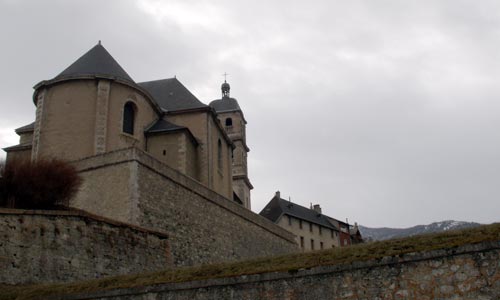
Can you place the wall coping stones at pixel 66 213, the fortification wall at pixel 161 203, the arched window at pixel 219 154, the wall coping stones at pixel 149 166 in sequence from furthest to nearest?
the arched window at pixel 219 154
the wall coping stones at pixel 149 166
the fortification wall at pixel 161 203
the wall coping stones at pixel 66 213

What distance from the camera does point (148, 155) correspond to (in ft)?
63.9

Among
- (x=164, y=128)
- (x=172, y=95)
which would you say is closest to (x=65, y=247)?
(x=164, y=128)

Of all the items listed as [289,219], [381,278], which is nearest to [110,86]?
[381,278]

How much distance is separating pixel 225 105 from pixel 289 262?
169ft

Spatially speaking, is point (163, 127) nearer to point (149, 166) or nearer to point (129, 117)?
point (129, 117)

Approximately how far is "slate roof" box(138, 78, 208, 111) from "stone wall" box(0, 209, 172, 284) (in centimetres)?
1736

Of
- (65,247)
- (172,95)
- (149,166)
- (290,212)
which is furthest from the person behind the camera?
(290,212)

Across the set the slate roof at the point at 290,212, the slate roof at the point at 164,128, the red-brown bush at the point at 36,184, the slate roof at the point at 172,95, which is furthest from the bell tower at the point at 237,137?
the red-brown bush at the point at 36,184

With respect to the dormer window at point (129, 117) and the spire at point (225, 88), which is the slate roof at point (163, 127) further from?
the spire at point (225, 88)

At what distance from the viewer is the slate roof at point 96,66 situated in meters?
27.0

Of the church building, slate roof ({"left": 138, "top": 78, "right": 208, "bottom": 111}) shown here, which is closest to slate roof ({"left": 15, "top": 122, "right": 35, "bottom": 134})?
the church building

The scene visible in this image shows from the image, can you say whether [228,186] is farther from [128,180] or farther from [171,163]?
[128,180]

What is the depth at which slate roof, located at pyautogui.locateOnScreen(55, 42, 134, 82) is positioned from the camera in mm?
27031

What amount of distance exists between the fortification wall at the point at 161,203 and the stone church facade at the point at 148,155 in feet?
0.12
